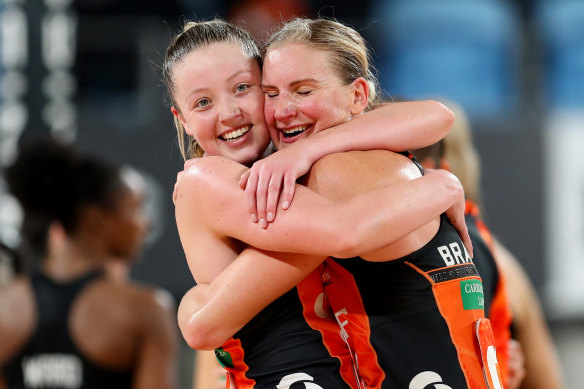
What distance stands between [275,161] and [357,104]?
371mm

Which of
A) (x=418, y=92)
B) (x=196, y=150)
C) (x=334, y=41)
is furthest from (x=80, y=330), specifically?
(x=418, y=92)

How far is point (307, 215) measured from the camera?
6.14 feet

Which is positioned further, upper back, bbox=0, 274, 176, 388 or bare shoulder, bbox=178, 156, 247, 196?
upper back, bbox=0, 274, 176, 388

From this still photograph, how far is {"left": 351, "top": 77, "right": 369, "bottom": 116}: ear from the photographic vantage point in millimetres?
2193

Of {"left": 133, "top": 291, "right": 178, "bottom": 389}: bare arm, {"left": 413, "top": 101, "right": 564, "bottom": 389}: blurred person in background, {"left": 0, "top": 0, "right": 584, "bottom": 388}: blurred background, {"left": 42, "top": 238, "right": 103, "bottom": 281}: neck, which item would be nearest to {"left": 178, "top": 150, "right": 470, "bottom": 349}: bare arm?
{"left": 413, "top": 101, "right": 564, "bottom": 389}: blurred person in background

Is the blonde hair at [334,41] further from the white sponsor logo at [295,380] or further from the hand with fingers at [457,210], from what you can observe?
the white sponsor logo at [295,380]

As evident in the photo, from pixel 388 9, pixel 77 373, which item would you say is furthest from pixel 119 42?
pixel 77 373

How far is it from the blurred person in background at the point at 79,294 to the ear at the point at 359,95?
1.82 m

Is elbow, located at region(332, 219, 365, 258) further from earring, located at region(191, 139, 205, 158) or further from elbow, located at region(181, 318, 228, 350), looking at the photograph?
earring, located at region(191, 139, 205, 158)

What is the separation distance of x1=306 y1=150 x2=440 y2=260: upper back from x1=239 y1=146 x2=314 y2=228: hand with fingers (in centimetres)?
4

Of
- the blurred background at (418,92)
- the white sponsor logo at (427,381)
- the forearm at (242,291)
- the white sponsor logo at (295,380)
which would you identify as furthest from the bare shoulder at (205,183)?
the blurred background at (418,92)

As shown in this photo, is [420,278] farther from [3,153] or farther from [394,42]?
[394,42]

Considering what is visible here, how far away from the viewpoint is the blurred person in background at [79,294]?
144 inches

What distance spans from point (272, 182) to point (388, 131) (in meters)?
0.31
